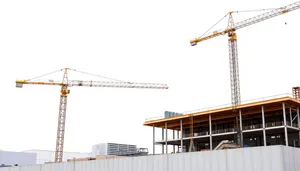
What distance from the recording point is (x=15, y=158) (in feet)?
502

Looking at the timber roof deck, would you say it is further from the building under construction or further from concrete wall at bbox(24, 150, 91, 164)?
concrete wall at bbox(24, 150, 91, 164)

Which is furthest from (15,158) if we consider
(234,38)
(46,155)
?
(234,38)

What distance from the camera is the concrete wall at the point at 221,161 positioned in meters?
29.1

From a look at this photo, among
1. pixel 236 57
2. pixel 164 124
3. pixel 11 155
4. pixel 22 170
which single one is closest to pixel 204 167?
pixel 22 170

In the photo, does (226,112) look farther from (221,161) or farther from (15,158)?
(15,158)

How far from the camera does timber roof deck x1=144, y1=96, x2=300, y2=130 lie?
233 feet

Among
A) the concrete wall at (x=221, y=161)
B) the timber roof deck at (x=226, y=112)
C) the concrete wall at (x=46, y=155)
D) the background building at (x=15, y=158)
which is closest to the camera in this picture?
the concrete wall at (x=221, y=161)

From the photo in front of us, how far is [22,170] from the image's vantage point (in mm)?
50781

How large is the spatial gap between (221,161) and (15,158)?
138 metres

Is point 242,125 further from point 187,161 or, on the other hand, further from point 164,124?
point 187,161

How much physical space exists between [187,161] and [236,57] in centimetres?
7423

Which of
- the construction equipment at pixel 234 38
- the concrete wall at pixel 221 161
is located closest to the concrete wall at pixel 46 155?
the construction equipment at pixel 234 38

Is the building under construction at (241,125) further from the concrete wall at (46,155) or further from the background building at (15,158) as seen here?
the concrete wall at (46,155)

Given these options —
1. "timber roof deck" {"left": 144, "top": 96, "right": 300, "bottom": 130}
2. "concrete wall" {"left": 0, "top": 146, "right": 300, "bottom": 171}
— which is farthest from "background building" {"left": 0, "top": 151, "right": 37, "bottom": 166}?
"concrete wall" {"left": 0, "top": 146, "right": 300, "bottom": 171}
